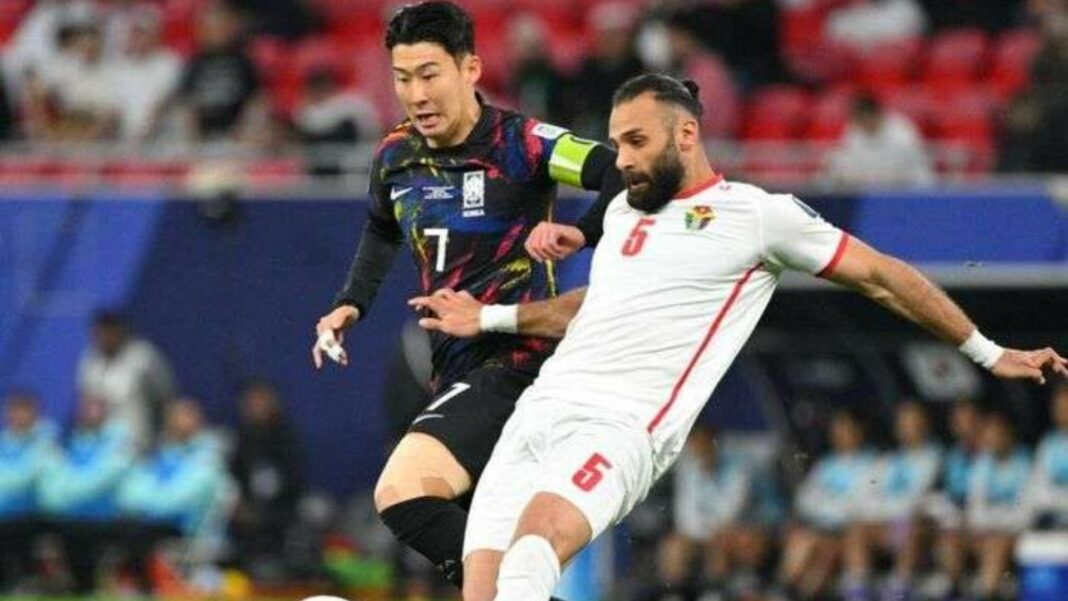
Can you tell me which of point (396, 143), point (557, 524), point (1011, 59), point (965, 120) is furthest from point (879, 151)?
point (557, 524)

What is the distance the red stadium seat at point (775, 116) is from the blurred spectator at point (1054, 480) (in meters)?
4.48

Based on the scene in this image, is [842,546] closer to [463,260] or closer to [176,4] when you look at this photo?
[463,260]

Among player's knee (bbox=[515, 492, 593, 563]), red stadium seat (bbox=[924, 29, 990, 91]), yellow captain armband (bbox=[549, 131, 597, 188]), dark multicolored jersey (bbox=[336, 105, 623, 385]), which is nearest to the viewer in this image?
player's knee (bbox=[515, 492, 593, 563])

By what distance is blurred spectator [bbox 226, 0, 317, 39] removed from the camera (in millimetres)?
22875

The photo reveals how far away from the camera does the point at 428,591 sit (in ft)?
57.2

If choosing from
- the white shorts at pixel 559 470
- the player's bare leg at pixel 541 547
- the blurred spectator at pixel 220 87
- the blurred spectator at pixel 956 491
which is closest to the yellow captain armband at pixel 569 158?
the white shorts at pixel 559 470

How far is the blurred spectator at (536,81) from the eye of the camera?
19391 mm

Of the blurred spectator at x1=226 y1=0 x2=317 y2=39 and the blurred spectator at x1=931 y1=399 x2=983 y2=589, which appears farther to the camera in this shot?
the blurred spectator at x1=226 y1=0 x2=317 y2=39

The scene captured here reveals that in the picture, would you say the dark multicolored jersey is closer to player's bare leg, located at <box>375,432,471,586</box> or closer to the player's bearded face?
player's bare leg, located at <box>375,432,471,586</box>

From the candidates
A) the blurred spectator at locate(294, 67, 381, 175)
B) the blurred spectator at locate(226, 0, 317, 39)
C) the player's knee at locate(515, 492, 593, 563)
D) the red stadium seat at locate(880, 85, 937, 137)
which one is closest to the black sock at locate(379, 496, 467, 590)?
the player's knee at locate(515, 492, 593, 563)

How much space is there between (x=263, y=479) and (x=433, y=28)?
935 centimetres

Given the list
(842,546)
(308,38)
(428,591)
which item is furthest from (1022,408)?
(308,38)

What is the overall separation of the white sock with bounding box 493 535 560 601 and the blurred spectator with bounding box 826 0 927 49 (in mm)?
12453

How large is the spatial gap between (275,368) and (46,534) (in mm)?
1891
